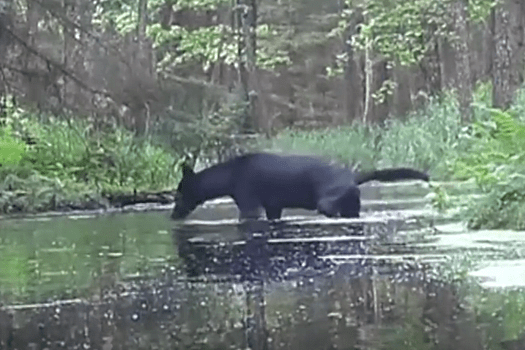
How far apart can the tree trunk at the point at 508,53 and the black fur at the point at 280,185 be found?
5.73 ft

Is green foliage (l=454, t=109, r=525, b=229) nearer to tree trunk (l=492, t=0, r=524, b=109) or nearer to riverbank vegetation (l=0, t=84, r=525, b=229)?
riverbank vegetation (l=0, t=84, r=525, b=229)

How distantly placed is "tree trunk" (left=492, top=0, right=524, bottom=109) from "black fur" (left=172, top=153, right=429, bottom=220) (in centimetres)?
175

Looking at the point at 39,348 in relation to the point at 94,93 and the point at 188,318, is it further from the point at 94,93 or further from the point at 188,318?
the point at 94,93

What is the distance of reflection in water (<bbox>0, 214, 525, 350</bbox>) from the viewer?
14.8 ft

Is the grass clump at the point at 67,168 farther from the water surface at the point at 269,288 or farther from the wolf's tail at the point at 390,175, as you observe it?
the water surface at the point at 269,288

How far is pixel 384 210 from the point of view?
12477 mm

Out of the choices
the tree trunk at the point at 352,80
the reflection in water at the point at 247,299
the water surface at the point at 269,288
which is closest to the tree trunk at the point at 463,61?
the water surface at the point at 269,288

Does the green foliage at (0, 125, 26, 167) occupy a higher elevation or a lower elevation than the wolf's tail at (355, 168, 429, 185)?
higher

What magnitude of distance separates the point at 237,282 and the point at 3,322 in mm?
1557

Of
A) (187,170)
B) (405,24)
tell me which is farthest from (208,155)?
(405,24)

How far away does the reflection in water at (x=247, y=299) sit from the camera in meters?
4.51

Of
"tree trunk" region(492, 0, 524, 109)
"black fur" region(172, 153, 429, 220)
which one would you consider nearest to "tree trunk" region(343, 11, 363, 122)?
"tree trunk" region(492, 0, 524, 109)

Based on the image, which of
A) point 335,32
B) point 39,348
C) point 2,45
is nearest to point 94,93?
point 2,45

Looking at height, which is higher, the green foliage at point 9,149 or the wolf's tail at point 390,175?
the green foliage at point 9,149
